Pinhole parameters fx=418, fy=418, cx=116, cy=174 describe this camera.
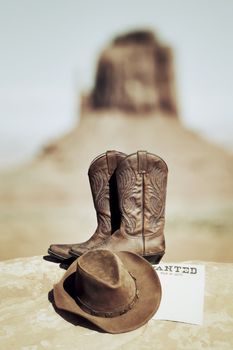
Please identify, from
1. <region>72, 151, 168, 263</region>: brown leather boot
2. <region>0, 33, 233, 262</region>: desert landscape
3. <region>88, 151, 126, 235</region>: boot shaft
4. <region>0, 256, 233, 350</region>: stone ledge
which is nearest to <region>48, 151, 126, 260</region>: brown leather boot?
<region>88, 151, 126, 235</region>: boot shaft

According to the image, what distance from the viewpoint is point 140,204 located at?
3.40 metres

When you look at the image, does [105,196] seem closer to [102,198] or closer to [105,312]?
[102,198]

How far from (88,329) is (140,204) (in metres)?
1.12

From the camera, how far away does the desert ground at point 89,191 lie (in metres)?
13.2

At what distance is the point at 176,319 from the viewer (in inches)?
108

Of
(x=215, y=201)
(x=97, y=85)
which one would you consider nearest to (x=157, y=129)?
(x=97, y=85)

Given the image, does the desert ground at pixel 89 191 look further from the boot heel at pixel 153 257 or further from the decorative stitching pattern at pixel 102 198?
the boot heel at pixel 153 257

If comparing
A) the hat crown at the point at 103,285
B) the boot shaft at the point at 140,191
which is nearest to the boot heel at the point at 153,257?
the boot shaft at the point at 140,191

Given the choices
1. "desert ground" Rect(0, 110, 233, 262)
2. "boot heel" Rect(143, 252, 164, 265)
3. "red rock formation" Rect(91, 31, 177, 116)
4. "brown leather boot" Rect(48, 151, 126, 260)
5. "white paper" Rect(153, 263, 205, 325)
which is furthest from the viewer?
"red rock formation" Rect(91, 31, 177, 116)

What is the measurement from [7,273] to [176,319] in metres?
1.60

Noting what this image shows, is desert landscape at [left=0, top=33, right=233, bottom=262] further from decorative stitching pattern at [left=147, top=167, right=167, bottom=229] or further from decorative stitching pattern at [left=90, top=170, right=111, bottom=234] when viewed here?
decorative stitching pattern at [left=147, top=167, right=167, bottom=229]

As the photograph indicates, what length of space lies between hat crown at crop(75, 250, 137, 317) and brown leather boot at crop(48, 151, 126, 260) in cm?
93

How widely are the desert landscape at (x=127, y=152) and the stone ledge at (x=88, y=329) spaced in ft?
27.1

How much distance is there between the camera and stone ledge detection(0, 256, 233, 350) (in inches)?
97.4
